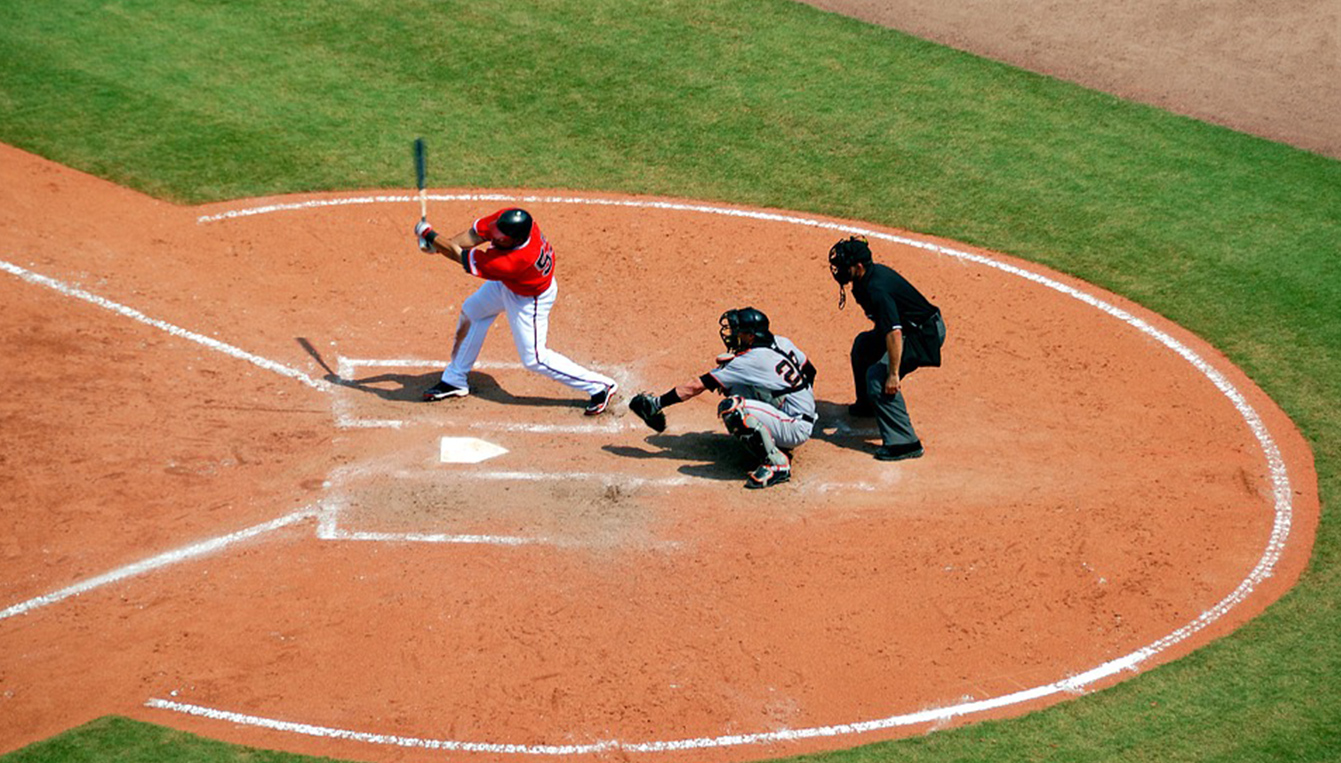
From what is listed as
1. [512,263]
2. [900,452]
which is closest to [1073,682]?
[900,452]

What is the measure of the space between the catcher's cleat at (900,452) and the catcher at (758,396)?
0.70m

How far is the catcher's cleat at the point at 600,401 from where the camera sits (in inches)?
480

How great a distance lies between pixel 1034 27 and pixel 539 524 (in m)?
12.4

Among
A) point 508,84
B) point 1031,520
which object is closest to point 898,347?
point 1031,520

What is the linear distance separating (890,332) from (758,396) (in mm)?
1183

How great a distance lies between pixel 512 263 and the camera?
460 inches

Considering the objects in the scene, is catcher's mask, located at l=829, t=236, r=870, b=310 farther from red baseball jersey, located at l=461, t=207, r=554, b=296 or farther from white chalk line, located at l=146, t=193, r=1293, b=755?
white chalk line, located at l=146, t=193, r=1293, b=755

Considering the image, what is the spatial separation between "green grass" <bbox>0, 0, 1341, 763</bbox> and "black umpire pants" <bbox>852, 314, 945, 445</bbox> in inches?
138

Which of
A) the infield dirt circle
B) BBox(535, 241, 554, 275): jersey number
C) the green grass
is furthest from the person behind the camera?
the green grass

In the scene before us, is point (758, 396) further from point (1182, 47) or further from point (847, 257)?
point (1182, 47)

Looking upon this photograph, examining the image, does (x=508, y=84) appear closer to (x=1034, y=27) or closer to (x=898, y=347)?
(x=1034, y=27)

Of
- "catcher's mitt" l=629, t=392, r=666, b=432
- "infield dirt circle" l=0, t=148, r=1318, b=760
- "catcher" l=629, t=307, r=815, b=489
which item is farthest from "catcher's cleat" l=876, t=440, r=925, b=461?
"catcher's mitt" l=629, t=392, r=666, b=432

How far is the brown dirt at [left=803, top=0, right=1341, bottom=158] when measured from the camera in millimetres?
17859

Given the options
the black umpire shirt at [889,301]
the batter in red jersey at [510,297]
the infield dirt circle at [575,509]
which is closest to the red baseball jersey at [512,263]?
the batter in red jersey at [510,297]
